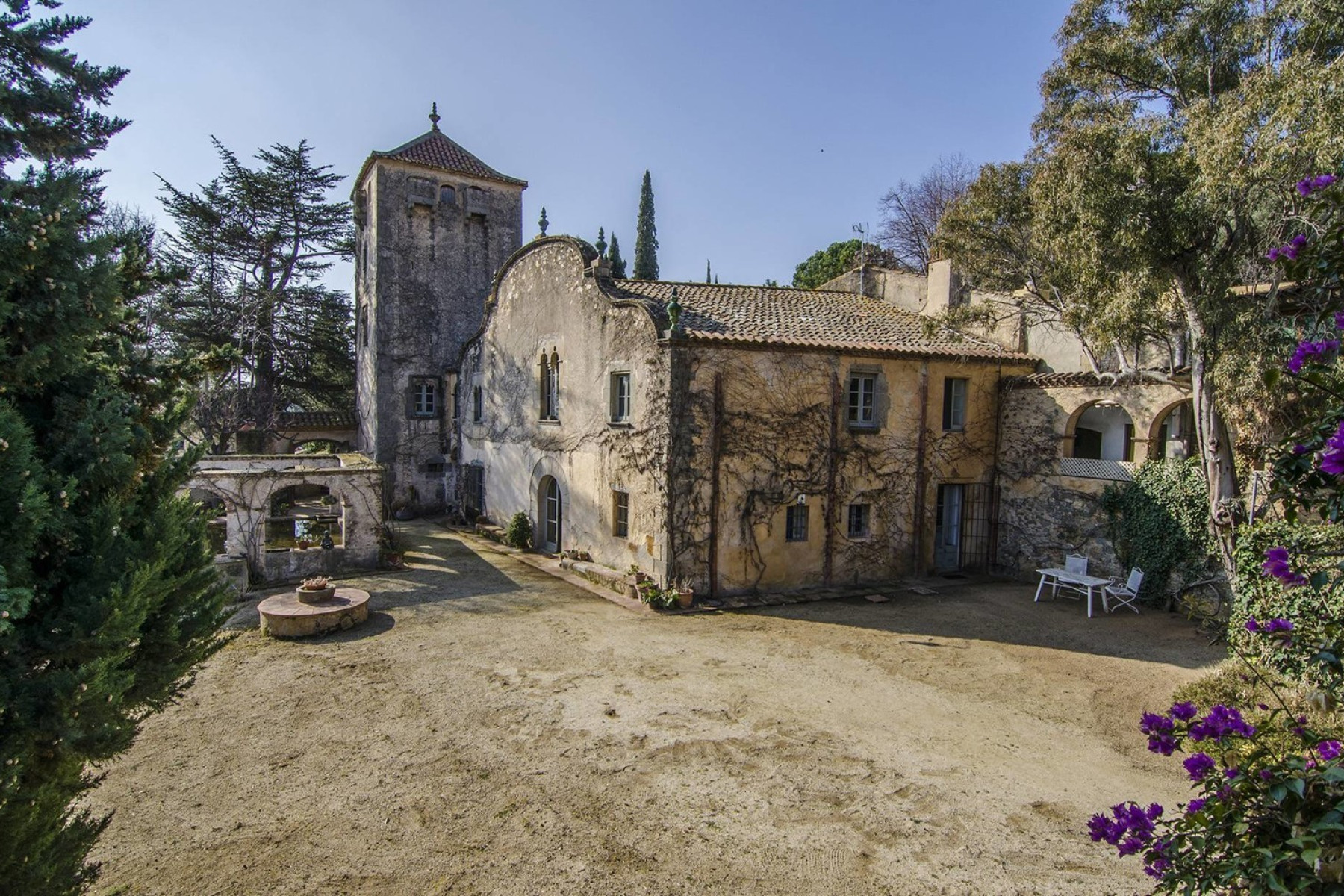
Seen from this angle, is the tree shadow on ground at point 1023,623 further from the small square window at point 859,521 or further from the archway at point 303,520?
the archway at point 303,520

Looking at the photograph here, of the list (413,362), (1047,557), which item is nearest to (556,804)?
(1047,557)

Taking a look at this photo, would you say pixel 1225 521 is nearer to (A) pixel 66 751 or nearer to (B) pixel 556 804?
(B) pixel 556 804

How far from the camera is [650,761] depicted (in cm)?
846

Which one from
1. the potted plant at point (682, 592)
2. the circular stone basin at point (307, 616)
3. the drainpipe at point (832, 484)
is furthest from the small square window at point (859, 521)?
the circular stone basin at point (307, 616)

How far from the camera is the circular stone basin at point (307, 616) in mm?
12844

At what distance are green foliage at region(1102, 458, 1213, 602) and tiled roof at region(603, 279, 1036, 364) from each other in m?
4.29

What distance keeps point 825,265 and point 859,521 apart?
1041 inches

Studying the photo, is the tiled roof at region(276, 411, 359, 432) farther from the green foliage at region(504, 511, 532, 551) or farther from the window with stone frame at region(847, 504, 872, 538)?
the window with stone frame at region(847, 504, 872, 538)

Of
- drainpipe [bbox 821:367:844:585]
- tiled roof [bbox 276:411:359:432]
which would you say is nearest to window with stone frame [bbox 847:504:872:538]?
drainpipe [bbox 821:367:844:585]

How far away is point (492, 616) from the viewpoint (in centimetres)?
1430

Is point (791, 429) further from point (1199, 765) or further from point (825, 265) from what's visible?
point (825, 265)

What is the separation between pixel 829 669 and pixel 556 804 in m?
5.50

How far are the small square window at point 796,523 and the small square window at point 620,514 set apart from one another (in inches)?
147

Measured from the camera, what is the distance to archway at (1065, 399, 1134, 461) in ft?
59.1
